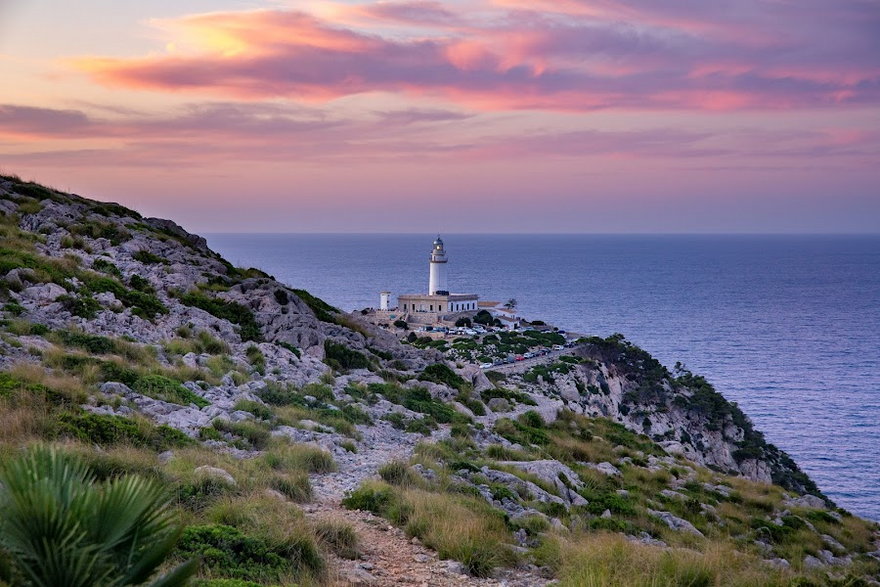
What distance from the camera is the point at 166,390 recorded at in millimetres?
15156

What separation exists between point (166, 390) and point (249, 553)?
8.47 meters

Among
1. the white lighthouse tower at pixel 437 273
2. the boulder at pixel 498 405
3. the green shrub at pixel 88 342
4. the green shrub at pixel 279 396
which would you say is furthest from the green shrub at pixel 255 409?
the white lighthouse tower at pixel 437 273

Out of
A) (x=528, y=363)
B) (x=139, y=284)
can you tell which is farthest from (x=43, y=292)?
(x=528, y=363)

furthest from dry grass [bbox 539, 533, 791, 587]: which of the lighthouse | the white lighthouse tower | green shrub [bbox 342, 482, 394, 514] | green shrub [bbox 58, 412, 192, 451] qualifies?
the white lighthouse tower

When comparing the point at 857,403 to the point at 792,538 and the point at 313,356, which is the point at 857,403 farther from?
the point at 313,356

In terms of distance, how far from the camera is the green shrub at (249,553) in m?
7.21

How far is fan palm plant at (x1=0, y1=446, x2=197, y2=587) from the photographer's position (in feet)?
10.7

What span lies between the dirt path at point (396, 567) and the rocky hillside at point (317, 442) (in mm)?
42

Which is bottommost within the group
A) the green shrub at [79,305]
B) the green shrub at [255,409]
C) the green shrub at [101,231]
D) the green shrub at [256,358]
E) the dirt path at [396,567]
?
the dirt path at [396,567]

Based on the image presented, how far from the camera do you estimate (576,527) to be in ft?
41.3

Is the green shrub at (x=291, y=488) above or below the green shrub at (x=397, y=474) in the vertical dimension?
above

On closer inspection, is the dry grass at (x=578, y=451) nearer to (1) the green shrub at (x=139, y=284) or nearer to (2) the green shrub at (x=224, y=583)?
(1) the green shrub at (x=139, y=284)

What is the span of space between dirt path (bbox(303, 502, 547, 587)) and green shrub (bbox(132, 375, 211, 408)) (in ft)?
19.8

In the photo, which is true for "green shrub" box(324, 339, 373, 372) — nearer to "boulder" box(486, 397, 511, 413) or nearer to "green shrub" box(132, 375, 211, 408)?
"boulder" box(486, 397, 511, 413)
